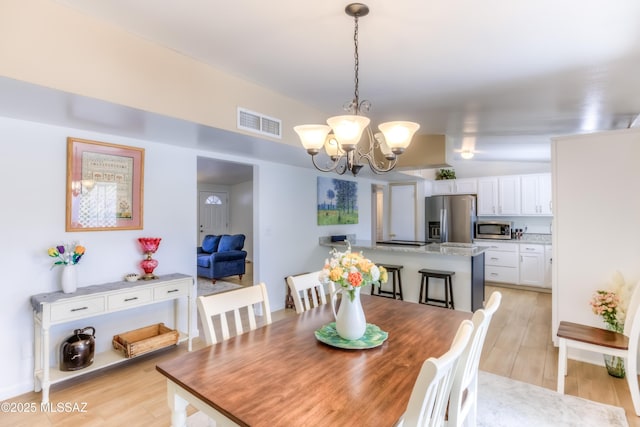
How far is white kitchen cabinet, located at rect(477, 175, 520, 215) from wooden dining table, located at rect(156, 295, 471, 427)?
5.29m

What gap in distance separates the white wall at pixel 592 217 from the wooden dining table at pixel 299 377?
1995 mm

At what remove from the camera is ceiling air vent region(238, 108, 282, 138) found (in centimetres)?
277

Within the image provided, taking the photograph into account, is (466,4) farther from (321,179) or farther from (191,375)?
(321,179)

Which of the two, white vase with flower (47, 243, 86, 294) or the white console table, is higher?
white vase with flower (47, 243, 86, 294)

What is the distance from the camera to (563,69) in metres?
2.36

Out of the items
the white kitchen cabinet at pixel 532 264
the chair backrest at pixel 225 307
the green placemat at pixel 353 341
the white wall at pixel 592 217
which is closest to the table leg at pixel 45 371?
the chair backrest at pixel 225 307

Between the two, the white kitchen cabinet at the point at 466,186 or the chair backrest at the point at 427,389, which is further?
the white kitchen cabinet at the point at 466,186

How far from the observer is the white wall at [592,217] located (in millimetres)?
2830

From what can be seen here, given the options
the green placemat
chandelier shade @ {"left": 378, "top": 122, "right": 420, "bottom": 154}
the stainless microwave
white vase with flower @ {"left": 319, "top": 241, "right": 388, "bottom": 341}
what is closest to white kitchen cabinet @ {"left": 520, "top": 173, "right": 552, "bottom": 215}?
the stainless microwave

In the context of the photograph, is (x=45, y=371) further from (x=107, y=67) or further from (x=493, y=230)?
(x=493, y=230)

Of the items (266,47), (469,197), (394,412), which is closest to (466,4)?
(266,47)

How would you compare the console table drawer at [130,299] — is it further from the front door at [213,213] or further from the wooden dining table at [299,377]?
the front door at [213,213]

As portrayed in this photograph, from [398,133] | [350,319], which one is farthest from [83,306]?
[398,133]

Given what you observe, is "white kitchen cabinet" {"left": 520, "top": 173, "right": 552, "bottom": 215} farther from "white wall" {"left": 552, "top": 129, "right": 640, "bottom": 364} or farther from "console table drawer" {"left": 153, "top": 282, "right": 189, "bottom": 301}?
"console table drawer" {"left": 153, "top": 282, "right": 189, "bottom": 301}
